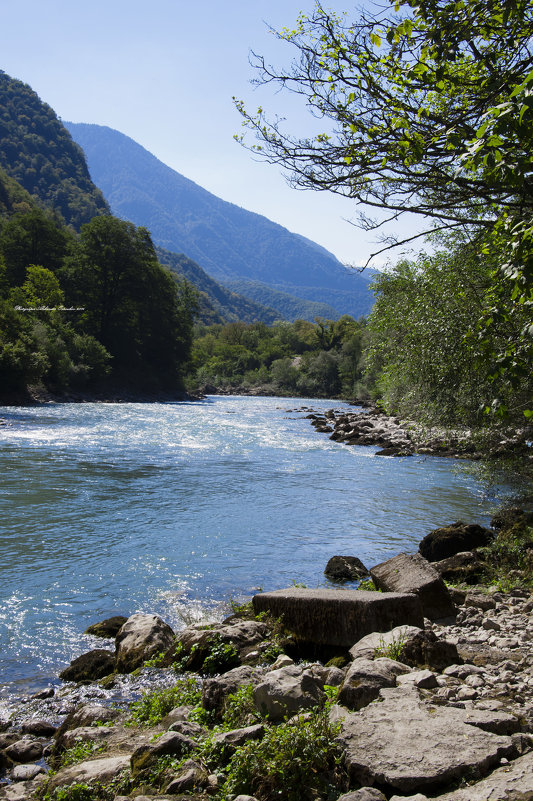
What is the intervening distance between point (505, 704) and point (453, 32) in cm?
569

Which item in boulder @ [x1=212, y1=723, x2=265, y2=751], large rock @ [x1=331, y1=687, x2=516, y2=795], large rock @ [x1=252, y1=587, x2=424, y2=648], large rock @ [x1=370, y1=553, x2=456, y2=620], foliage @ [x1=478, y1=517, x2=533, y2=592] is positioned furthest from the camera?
foliage @ [x1=478, y1=517, x2=533, y2=592]

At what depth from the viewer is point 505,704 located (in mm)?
4332

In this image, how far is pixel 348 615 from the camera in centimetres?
655

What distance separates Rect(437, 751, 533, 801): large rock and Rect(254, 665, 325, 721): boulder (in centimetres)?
146

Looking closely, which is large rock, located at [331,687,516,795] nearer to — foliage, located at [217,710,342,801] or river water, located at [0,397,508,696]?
foliage, located at [217,710,342,801]

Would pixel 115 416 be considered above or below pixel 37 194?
below

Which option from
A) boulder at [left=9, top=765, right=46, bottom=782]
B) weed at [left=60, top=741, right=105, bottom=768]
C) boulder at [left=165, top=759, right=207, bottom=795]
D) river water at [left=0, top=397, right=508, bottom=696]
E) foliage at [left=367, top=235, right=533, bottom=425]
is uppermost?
foliage at [left=367, top=235, right=533, bottom=425]

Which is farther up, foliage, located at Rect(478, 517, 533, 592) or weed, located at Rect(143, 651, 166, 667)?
foliage, located at Rect(478, 517, 533, 592)

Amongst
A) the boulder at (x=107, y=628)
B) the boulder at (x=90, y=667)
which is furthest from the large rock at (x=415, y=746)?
the boulder at (x=107, y=628)

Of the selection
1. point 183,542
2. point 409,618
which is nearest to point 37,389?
point 183,542

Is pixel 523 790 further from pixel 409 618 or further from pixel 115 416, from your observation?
pixel 115 416

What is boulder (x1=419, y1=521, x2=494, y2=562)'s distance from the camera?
11.4 metres

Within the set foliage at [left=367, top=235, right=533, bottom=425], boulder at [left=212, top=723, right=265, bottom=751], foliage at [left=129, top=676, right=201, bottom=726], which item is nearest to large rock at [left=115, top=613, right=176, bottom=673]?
foliage at [left=129, top=676, right=201, bottom=726]

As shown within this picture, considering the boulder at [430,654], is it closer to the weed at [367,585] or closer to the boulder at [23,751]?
the weed at [367,585]
